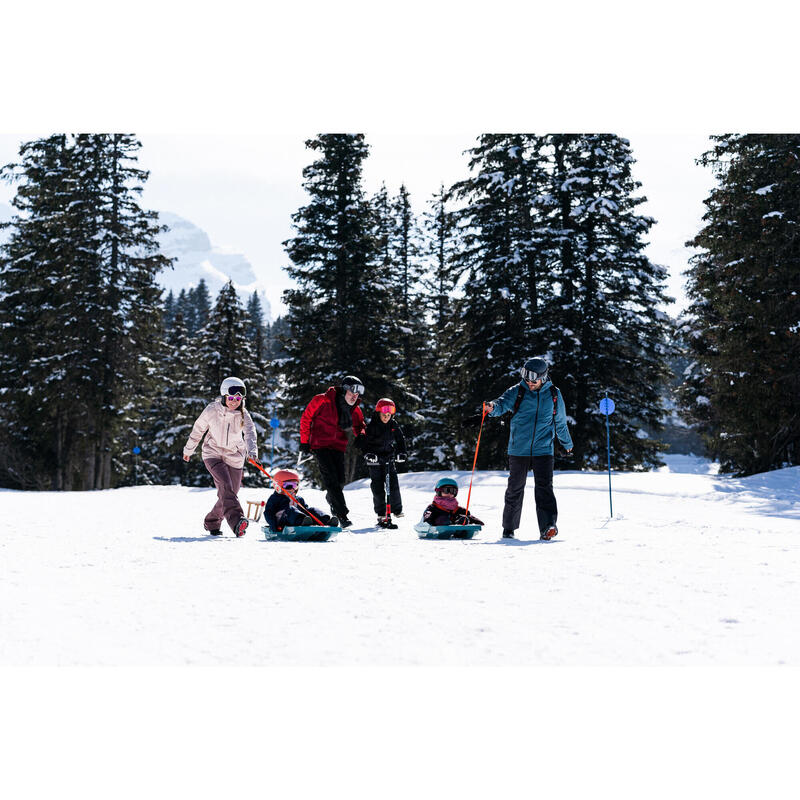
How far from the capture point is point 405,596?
19.4 ft

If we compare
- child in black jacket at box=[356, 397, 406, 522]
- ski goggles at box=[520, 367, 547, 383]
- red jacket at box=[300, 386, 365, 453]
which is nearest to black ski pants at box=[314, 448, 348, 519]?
red jacket at box=[300, 386, 365, 453]

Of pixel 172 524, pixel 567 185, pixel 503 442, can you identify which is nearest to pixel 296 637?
pixel 172 524

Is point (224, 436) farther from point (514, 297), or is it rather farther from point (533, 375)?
point (514, 297)

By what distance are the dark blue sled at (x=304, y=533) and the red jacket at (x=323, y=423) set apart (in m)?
1.59

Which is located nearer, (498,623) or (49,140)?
(498,623)

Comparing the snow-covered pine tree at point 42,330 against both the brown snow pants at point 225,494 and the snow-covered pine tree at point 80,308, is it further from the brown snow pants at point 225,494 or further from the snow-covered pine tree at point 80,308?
the brown snow pants at point 225,494

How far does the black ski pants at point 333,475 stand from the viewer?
1104 cm

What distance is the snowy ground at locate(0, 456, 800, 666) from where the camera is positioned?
4.37 meters

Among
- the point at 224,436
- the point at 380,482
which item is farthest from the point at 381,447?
the point at 224,436

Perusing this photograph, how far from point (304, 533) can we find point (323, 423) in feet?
6.35

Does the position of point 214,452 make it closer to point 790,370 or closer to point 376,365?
point 790,370

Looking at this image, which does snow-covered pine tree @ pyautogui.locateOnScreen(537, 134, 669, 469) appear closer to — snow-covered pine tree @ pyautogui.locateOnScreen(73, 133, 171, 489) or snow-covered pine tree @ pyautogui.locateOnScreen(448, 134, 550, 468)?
snow-covered pine tree @ pyautogui.locateOnScreen(448, 134, 550, 468)

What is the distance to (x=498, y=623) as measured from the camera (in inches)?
196

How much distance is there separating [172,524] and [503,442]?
1501cm
